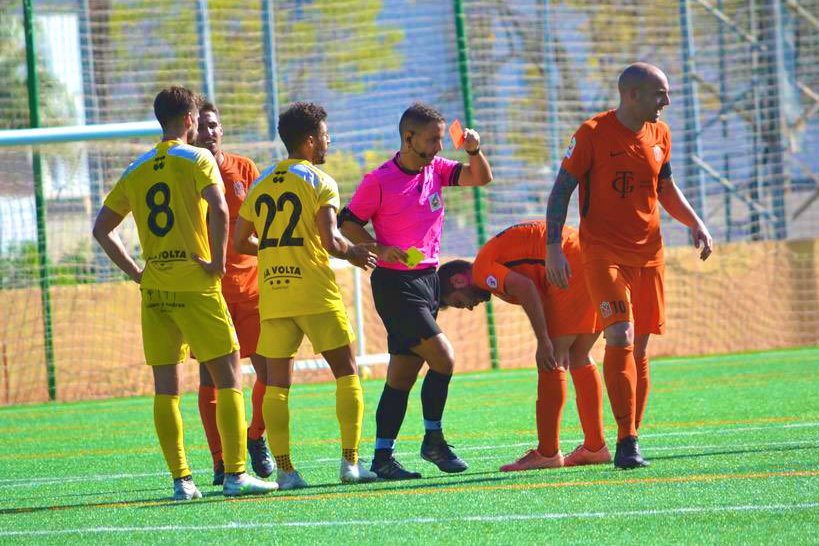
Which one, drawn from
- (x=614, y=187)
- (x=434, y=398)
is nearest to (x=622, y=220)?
(x=614, y=187)

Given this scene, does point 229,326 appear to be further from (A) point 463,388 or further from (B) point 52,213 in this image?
(B) point 52,213

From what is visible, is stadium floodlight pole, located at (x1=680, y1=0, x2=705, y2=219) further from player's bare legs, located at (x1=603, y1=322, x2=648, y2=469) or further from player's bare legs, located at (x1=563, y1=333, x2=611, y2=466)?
player's bare legs, located at (x1=603, y1=322, x2=648, y2=469)

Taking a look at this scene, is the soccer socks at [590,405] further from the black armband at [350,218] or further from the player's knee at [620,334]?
the black armband at [350,218]

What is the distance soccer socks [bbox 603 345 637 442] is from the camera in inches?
278

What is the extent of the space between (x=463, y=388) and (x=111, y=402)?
4039mm

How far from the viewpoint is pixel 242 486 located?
22.5ft

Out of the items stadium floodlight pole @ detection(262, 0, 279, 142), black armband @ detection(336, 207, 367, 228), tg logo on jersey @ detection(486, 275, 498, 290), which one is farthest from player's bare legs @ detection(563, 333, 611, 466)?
stadium floodlight pole @ detection(262, 0, 279, 142)

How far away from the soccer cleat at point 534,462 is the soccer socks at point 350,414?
2.72 feet

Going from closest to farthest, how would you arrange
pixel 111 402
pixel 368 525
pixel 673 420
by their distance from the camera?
pixel 368 525, pixel 673 420, pixel 111 402

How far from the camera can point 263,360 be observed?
814 centimetres

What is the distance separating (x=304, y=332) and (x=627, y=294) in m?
1.64

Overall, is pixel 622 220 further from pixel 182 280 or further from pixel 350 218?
pixel 182 280

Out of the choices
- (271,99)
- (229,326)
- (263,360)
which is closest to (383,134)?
(271,99)

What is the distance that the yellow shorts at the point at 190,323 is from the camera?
267 inches
